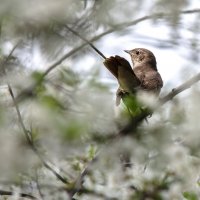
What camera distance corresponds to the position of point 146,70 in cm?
523

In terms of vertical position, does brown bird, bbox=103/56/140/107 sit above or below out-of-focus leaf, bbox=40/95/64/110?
above

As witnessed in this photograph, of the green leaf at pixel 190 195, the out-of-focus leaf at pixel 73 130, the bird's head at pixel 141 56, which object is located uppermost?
the bird's head at pixel 141 56

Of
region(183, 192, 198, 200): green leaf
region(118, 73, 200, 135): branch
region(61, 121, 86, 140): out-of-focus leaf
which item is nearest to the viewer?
region(118, 73, 200, 135): branch

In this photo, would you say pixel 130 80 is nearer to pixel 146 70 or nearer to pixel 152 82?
pixel 152 82

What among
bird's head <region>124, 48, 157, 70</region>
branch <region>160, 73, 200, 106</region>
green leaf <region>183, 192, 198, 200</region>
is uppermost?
bird's head <region>124, 48, 157, 70</region>

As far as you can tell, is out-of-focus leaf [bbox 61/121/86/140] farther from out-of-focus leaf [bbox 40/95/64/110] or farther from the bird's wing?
the bird's wing

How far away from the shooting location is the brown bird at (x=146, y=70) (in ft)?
14.4

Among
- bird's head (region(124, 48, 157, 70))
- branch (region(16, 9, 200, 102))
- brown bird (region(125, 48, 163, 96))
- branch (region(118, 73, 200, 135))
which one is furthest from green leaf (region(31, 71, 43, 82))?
bird's head (region(124, 48, 157, 70))

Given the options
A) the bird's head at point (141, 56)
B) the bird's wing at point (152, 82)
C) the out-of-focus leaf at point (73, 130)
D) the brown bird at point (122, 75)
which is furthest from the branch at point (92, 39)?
the bird's head at point (141, 56)

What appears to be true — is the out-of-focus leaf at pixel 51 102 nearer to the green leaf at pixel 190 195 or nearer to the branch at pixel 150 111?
the branch at pixel 150 111

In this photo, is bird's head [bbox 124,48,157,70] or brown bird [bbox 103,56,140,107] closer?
brown bird [bbox 103,56,140,107]

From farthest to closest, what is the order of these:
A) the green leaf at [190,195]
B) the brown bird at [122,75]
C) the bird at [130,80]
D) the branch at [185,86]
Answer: the brown bird at [122,75] → the green leaf at [190,195] → the bird at [130,80] → the branch at [185,86]

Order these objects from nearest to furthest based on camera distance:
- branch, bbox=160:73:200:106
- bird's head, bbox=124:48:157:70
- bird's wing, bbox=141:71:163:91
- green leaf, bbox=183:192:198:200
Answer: branch, bbox=160:73:200:106
green leaf, bbox=183:192:198:200
bird's wing, bbox=141:71:163:91
bird's head, bbox=124:48:157:70

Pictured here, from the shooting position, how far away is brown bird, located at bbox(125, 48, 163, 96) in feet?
14.4
